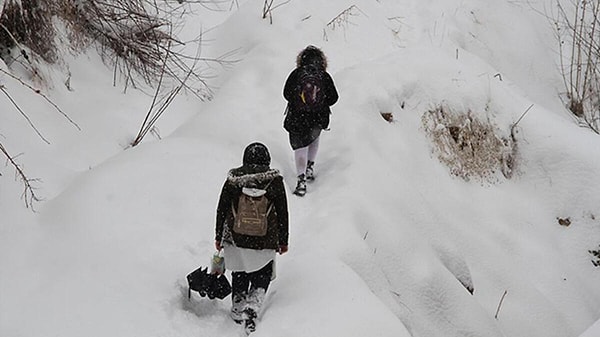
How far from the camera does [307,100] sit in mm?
5121

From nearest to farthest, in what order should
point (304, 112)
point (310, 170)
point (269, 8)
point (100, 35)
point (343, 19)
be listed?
1. point (304, 112)
2. point (310, 170)
3. point (100, 35)
4. point (269, 8)
5. point (343, 19)

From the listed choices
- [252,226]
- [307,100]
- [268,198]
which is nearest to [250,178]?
[268,198]

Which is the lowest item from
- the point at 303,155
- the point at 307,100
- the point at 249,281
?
the point at 303,155

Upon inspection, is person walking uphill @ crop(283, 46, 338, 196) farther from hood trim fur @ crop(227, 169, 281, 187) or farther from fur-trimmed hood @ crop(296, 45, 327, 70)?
hood trim fur @ crop(227, 169, 281, 187)

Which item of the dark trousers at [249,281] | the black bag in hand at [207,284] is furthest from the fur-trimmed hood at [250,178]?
the black bag in hand at [207,284]

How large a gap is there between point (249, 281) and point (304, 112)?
1807 millimetres

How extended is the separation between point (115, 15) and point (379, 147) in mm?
3104

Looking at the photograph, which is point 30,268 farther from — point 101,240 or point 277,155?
point 277,155

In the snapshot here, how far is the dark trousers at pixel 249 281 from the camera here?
3809mm

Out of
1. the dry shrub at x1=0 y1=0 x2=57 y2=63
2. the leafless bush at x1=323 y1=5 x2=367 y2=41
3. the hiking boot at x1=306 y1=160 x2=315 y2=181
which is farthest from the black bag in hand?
the leafless bush at x1=323 y1=5 x2=367 y2=41

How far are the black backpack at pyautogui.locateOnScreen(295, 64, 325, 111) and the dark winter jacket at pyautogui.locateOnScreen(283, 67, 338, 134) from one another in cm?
3

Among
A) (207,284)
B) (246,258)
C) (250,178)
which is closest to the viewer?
(250,178)

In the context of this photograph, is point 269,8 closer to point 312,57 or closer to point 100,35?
point 100,35

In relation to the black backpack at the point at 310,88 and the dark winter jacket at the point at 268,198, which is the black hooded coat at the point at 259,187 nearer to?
the dark winter jacket at the point at 268,198
